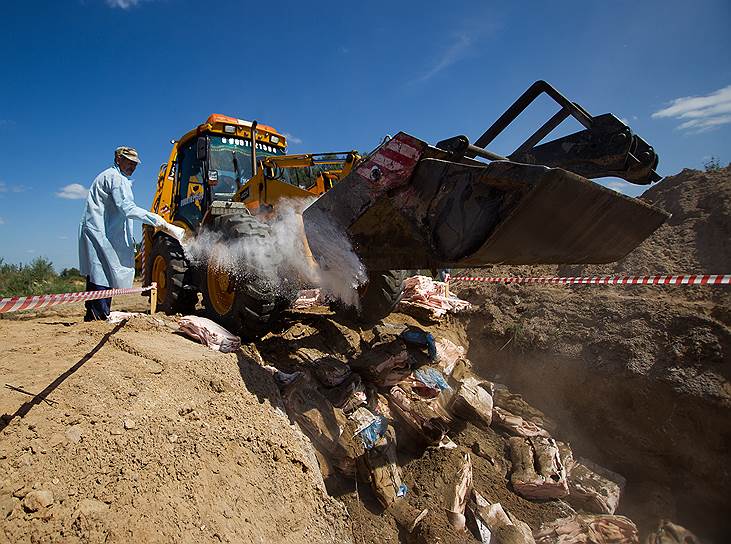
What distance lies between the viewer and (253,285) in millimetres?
3809

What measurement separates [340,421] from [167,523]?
71.4 inches

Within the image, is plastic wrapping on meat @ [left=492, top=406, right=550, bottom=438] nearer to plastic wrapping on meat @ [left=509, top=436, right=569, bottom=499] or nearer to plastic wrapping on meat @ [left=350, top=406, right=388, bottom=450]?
plastic wrapping on meat @ [left=509, top=436, right=569, bottom=499]

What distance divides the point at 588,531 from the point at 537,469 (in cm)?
89

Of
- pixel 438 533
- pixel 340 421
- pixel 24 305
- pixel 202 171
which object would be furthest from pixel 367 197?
pixel 202 171

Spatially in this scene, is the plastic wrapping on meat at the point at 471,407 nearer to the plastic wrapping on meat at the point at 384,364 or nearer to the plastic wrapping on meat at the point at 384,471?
the plastic wrapping on meat at the point at 384,364

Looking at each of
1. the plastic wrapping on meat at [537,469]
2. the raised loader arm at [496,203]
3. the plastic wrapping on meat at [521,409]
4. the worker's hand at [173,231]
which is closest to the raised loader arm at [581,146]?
the raised loader arm at [496,203]

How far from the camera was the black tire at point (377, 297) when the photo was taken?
16.3 ft

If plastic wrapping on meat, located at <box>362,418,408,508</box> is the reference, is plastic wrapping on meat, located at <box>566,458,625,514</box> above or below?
below

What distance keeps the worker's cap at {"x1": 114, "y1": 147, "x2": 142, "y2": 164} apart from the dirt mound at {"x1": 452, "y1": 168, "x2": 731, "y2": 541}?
5532 mm

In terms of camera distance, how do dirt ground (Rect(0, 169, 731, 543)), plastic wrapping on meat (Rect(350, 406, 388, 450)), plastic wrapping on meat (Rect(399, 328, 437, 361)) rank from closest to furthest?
dirt ground (Rect(0, 169, 731, 543)) → plastic wrapping on meat (Rect(350, 406, 388, 450)) → plastic wrapping on meat (Rect(399, 328, 437, 361))

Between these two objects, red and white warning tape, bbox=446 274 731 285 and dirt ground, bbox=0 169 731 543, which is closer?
dirt ground, bbox=0 169 731 543

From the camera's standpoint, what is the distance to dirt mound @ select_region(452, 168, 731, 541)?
4.46m

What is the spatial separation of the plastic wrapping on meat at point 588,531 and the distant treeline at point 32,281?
10.4 m

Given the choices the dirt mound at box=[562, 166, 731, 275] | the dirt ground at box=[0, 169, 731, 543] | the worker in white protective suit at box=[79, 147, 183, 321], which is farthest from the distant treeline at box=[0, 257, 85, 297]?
the dirt mound at box=[562, 166, 731, 275]
